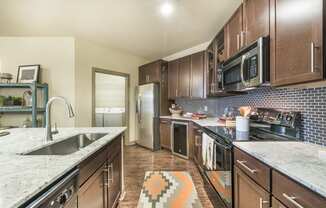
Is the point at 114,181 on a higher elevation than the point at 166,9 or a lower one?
lower

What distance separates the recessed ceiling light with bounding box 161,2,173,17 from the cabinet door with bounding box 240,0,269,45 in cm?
110

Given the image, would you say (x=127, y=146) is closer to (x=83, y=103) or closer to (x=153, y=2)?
(x=83, y=103)

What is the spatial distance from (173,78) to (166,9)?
1.95 m

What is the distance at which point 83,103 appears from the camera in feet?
12.8

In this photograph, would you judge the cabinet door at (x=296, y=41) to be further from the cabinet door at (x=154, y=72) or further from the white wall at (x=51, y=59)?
the white wall at (x=51, y=59)

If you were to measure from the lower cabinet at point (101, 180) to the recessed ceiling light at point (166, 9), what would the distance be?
1.98 metres

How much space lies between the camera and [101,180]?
1486 mm

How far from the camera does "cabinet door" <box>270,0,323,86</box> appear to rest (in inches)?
40.4

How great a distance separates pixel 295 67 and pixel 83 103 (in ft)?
12.3

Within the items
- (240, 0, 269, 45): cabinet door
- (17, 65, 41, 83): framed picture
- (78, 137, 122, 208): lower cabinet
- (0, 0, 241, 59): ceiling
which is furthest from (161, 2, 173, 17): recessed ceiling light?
(17, 65, 41, 83): framed picture

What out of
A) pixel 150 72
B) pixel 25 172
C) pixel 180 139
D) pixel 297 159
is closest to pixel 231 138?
pixel 297 159

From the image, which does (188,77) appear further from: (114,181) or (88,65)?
(114,181)

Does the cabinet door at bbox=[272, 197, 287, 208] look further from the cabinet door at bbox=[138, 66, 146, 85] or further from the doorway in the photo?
the doorway

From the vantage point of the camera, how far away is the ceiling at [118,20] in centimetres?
262
